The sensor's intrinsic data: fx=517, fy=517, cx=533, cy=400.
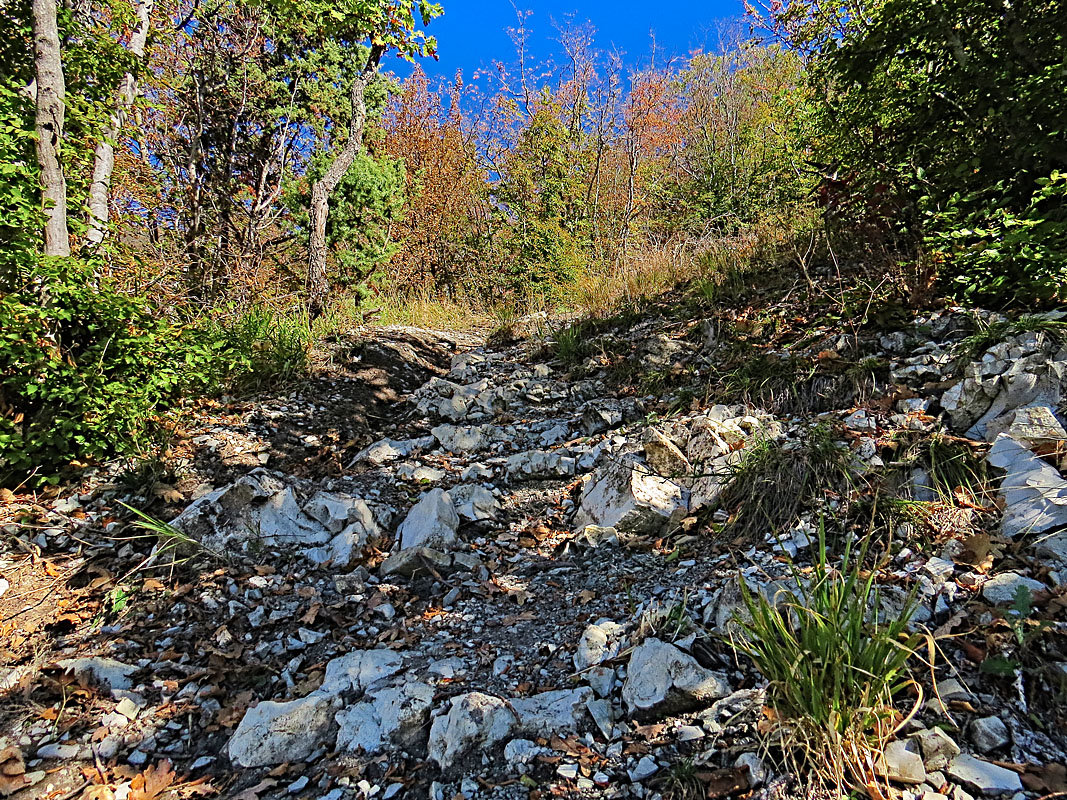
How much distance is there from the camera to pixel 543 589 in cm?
292

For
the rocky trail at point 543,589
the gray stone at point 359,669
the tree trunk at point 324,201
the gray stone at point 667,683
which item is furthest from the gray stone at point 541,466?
the tree trunk at point 324,201

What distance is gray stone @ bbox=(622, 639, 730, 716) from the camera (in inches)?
73.5

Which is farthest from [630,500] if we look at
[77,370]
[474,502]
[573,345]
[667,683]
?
[77,370]

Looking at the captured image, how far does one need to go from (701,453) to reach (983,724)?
198 centimetres

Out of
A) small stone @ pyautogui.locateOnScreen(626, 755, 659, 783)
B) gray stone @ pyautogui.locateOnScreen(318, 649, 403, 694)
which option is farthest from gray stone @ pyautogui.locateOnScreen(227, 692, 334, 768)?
small stone @ pyautogui.locateOnScreen(626, 755, 659, 783)

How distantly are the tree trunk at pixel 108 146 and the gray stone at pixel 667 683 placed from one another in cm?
512

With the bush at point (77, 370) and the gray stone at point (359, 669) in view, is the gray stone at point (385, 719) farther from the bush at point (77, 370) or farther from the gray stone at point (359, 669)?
the bush at point (77, 370)

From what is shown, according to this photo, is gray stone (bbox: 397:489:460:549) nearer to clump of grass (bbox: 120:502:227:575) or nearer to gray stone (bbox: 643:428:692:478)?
clump of grass (bbox: 120:502:227:575)

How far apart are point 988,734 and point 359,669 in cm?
227

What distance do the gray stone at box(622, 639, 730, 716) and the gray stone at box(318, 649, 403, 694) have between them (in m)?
1.06

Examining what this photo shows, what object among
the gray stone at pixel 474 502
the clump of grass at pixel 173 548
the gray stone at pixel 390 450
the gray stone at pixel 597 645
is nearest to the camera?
the gray stone at pixel 597 645

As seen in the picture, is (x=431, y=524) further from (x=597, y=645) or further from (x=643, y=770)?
(x=643, y=770)

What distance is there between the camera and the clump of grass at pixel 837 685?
1485 mm

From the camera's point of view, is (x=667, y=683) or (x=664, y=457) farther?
(x=664, y=457)
